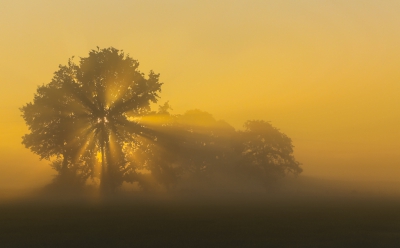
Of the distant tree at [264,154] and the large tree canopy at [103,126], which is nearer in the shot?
the large tree canopy at [103,126]

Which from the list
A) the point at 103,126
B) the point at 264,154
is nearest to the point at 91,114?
the point at 103,126

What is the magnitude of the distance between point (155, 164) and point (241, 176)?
92.6 feet

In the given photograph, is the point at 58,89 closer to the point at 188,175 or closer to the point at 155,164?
the point at 155,164

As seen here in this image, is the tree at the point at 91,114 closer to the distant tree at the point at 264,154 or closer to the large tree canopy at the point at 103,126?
the large tree canopy at the point at 103,126

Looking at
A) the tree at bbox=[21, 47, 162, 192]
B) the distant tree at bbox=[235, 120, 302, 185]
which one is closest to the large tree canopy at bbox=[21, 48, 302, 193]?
the tree at bbox=[21, 47, 162, 192]

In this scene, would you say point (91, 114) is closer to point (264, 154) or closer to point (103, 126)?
point (103, 126)

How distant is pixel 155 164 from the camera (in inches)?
2470

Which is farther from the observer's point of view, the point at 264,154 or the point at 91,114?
the point at 264,154

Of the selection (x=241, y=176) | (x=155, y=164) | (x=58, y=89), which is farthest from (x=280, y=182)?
(x=58, y=89)

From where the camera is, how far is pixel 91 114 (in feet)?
195

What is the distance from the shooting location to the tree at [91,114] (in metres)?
58.8

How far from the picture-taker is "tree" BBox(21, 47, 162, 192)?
58.8m

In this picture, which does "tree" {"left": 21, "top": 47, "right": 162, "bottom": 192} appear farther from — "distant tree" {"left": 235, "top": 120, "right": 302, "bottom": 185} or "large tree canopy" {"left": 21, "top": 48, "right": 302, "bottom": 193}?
"distant tree" {"left": 235, "top": 120, "right": 302, "bottom": 185}

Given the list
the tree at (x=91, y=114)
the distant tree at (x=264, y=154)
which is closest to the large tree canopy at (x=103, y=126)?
the tree at (x=91, y=114)
